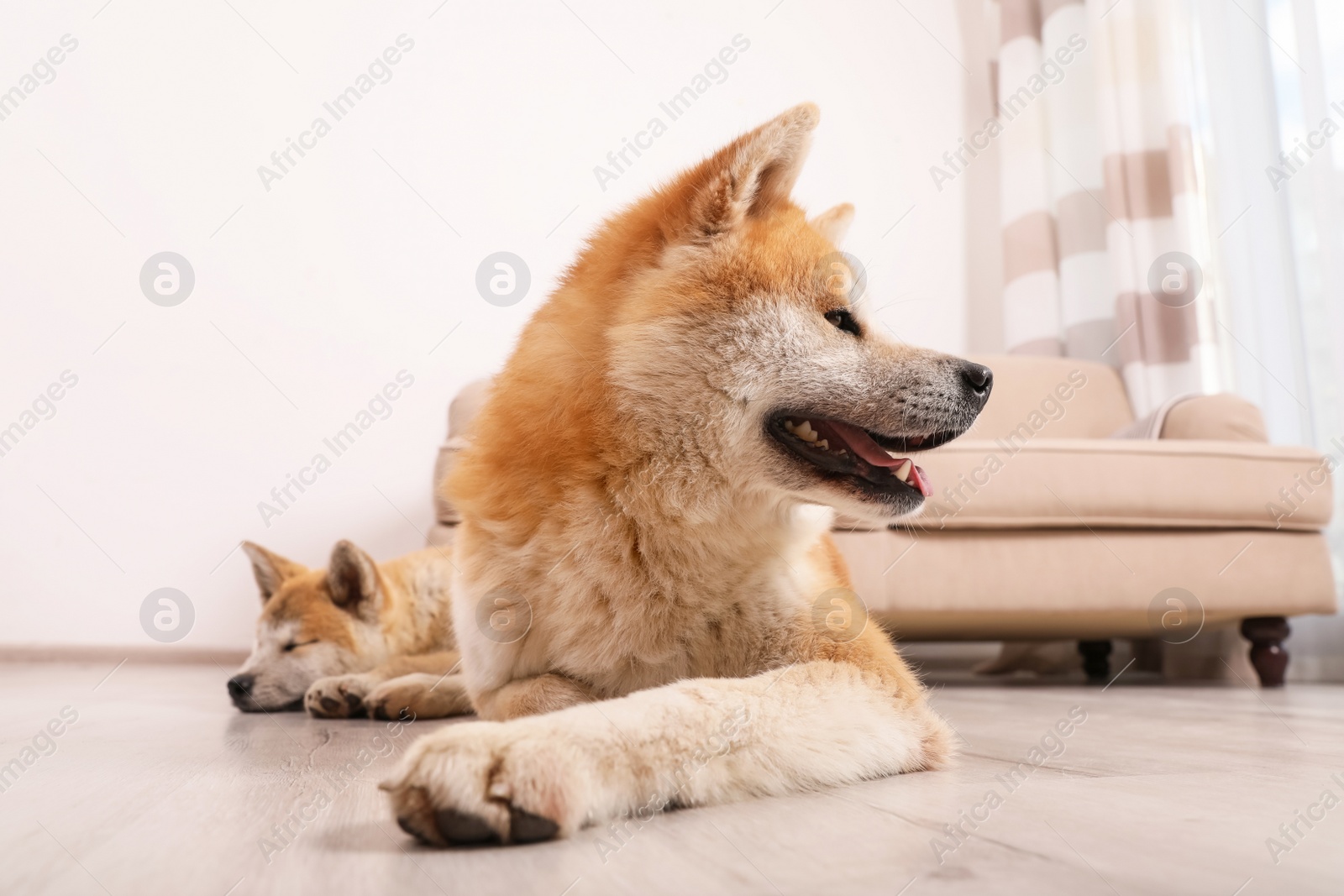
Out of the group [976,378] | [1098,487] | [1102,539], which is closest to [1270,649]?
[1102,539]

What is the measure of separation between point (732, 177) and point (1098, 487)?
179cm

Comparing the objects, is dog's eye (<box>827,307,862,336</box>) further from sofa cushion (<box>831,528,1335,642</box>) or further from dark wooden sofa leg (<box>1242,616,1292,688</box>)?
dark wooden sofa leg (<box>1242,616,1292,688</box>)

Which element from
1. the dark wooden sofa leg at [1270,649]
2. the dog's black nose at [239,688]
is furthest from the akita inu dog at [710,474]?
the dark wooden sofa leg at [1270,649]

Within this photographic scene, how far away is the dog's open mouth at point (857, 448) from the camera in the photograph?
1.18 metres

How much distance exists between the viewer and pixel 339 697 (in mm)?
1860

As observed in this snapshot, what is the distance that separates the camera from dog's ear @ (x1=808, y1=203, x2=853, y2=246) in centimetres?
151

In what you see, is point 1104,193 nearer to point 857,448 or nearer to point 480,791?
point 857,448

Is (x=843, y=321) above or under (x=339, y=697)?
above

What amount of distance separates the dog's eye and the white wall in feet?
7.68

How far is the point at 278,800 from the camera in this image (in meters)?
0.92

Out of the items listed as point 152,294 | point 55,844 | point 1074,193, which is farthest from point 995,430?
point 152,294

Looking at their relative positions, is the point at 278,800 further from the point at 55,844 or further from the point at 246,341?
the point at 246,341

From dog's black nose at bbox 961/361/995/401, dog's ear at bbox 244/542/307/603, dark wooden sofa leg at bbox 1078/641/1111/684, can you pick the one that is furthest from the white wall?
dog's black nose at bbox 961/361/995/401

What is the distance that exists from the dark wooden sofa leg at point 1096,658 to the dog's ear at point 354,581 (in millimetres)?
2699
